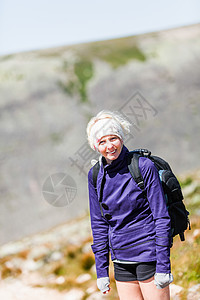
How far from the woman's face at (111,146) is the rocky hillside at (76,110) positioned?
23.4ft

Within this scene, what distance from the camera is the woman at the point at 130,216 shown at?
9.98ft

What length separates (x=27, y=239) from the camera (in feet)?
30.5

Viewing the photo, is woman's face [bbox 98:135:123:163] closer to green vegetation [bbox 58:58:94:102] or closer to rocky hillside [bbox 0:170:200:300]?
rocky hillside [bbox 0:170:200:300]

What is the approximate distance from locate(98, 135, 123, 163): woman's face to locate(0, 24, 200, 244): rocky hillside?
7126mm

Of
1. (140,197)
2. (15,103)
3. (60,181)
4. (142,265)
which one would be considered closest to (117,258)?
(142,265)

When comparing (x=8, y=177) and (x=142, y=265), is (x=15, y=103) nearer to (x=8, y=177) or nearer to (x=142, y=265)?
(x=8, y=177)

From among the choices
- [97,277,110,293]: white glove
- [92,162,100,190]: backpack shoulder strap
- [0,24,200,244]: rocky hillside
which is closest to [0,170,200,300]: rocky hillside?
[0,24,200,244]: rocky hillside

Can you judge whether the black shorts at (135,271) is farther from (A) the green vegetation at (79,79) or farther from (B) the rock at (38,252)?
(A) the green vegetation at (79,79)

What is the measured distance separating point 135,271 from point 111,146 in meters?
1.12

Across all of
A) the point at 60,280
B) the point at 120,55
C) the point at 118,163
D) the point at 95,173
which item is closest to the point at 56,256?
the point at 60,280

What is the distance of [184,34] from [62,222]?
12583 mm

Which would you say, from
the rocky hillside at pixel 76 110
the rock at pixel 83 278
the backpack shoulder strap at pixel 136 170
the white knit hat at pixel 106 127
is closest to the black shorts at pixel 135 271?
the backpack shoulder strap at pixel 136 170

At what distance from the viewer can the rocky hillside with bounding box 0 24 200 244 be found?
1162 cm

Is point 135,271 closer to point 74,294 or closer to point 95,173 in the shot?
point 95,173
